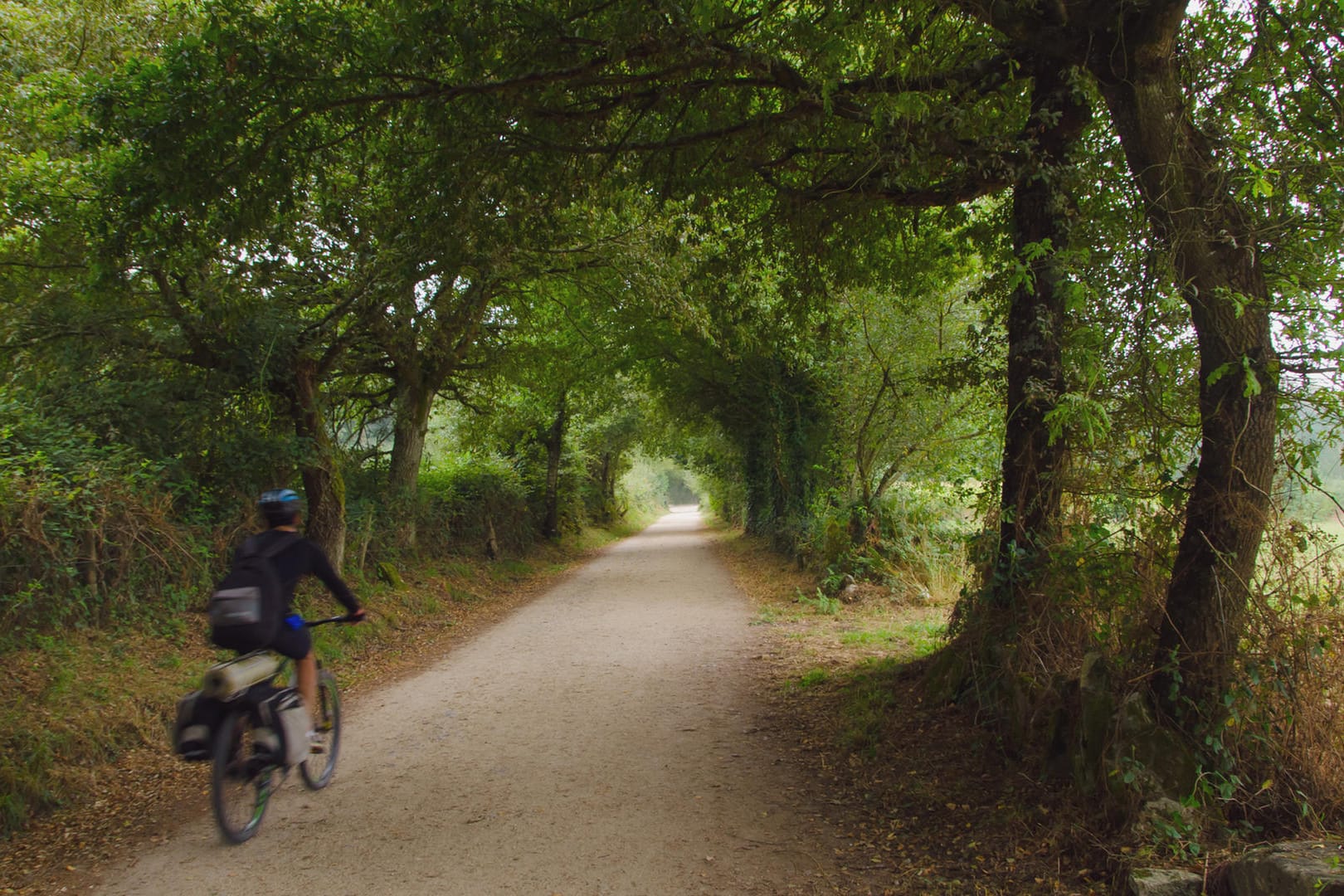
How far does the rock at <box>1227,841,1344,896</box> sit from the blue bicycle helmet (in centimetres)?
530

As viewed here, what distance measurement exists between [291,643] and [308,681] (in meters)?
0.37

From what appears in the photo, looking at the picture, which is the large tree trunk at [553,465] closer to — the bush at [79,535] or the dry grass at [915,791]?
the bush at [79,535]

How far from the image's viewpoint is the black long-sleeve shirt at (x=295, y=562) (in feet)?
16.1

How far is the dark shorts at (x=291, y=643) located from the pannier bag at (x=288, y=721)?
279 mm

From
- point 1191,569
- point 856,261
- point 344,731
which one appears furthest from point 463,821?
point 856,261

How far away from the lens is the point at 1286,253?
3943 mm

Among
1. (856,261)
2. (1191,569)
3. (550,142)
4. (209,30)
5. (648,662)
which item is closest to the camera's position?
(1191,569)

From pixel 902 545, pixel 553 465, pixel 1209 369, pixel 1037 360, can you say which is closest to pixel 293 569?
pixel 1037 360

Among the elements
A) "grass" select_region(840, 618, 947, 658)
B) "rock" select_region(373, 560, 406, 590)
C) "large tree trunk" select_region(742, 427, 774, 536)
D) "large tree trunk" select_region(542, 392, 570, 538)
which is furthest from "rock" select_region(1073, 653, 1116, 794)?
"large tree trunk" select_region(542, 392, 570, 538)

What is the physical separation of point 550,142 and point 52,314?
6.34 metres

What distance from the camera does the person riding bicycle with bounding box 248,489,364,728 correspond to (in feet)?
16.4

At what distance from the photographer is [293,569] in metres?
5.05

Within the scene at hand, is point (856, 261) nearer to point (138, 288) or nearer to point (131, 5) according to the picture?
point (138, 288)

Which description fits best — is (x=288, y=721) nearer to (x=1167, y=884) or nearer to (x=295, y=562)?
(x=295, y=562)
